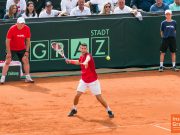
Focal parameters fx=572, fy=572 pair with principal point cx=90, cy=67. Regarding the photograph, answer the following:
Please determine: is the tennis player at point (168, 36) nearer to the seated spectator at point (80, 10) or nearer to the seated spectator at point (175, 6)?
the seated spectator at point (175, 6)

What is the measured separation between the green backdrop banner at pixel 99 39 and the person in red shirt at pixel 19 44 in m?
0.95

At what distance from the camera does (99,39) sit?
1920 cm

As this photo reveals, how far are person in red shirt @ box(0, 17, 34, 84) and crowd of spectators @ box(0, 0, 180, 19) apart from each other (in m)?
1.63

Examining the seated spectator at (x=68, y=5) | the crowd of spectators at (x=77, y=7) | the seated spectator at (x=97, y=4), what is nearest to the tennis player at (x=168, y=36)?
the crowd of spectators at (x=77, y=7)

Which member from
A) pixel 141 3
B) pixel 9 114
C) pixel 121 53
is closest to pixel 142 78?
pixel 121 53

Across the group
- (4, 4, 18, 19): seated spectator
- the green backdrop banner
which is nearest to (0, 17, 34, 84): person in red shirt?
the green backdrop banner

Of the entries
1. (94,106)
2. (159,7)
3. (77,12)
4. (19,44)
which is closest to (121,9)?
(159,7)

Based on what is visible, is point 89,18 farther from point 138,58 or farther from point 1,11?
point 1,11

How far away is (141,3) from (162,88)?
5.75 metres

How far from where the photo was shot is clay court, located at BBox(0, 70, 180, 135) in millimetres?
12625

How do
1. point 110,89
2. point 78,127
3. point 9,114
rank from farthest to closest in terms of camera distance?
point 110,89 < point 9,114 < point 78,127

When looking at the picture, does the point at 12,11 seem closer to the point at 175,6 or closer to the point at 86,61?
the point at 175,6

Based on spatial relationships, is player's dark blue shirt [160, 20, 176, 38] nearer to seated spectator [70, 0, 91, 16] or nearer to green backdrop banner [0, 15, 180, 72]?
green backdrop banner [0, 15, 180, 72]

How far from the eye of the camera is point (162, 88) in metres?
17.0
